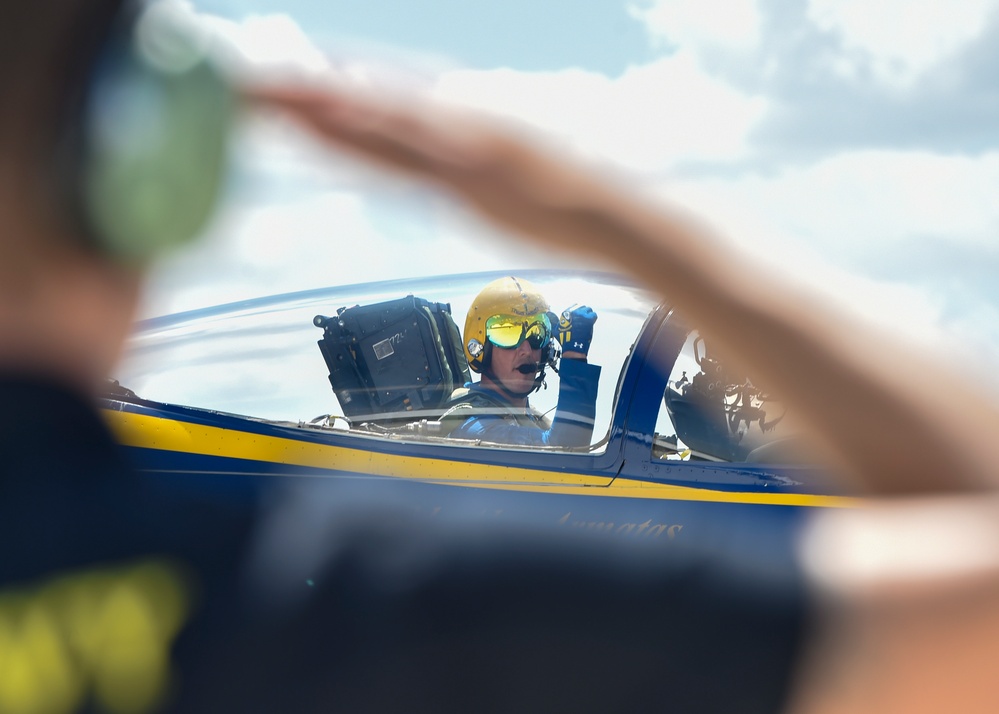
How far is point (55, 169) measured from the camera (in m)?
0.57

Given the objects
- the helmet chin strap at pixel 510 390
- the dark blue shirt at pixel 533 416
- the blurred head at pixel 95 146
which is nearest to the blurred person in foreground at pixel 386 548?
the blurred head at pixel 95 146

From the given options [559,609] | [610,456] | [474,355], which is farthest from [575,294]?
[559,609]

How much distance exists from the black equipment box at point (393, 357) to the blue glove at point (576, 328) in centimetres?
46

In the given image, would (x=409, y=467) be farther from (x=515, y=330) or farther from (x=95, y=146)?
(x=95, y=146)

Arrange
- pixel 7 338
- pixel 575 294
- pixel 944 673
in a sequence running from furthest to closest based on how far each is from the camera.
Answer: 1. pixel 575 294
2. pixel 7 338
3. pixel 944 673

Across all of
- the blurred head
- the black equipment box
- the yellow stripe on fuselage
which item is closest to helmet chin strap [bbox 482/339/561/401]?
the black equipment box

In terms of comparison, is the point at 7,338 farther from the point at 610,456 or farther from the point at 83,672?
the point at 610,456

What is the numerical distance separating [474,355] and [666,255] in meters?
3.51

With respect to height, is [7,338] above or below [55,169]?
below

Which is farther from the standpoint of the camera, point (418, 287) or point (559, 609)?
point (418, 287)

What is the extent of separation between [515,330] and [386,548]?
132 inches

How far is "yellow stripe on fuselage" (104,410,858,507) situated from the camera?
10.9 feet

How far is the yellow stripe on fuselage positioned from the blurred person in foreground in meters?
2.60

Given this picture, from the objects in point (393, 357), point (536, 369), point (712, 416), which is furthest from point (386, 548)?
point (536, 369)
